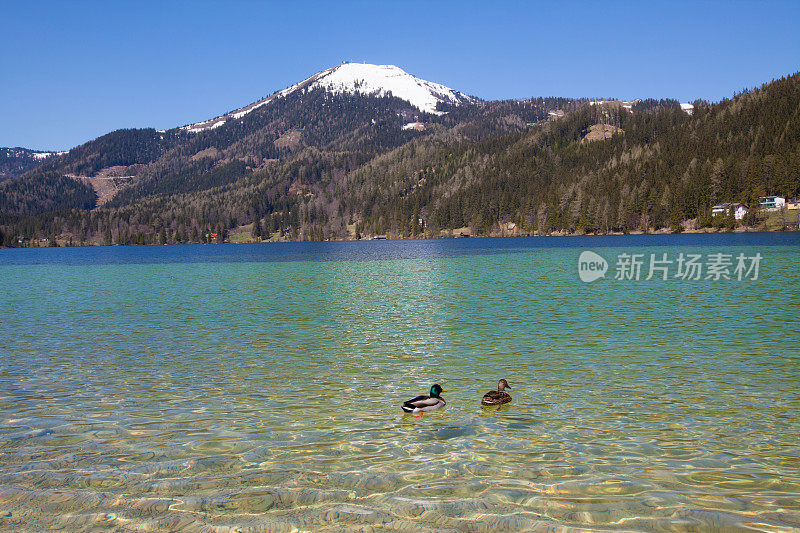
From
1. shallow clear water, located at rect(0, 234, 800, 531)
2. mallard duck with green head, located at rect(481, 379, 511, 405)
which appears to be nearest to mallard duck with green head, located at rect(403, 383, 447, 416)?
shallow clear water, located at rect(0, 234, 800, 531)

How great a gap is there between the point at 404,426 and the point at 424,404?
87 cm

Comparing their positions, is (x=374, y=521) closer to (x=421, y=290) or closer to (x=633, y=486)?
(x=633, y=486)

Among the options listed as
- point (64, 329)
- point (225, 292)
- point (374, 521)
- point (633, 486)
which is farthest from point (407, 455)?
point (225, 292)

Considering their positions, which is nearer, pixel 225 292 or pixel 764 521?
pixel 764 521

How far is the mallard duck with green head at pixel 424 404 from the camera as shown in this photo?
48.9ft

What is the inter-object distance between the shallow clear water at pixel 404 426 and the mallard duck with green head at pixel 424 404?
1.18 ft

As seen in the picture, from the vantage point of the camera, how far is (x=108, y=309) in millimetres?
43469

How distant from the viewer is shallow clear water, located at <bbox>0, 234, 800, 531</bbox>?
9.77 metres

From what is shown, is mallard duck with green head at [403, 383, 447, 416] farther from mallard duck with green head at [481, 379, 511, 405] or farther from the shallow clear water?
mallard duck with green head at [481, 379, 511, 405]

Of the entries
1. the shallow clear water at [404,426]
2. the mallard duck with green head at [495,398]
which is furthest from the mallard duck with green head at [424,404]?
the mallard duck with green head at [495,398]

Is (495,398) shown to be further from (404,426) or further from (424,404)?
(404,426)

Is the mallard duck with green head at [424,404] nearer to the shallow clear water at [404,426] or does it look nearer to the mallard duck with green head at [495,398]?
the shallow clear water at [404,426]

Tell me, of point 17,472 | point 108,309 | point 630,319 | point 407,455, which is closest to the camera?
point 17,472

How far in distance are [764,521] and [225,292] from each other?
5260 cm
